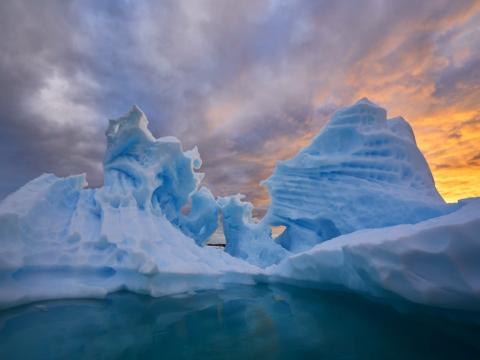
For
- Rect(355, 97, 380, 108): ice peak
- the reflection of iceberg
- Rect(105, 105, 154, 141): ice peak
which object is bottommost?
the reflection of iceberg

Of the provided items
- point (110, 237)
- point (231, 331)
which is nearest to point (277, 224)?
point (110, 237)

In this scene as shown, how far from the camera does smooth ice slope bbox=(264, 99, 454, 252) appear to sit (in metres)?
7.47

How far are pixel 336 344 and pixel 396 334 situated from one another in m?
0.80

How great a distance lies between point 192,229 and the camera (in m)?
12.2

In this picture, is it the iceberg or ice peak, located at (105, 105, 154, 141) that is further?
the iceberg

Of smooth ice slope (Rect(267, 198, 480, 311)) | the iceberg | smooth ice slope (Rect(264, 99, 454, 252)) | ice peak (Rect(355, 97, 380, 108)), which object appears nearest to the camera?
smooth ice slope (Rect(267, 198, 480, 311))

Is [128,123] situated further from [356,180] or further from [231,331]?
[356,180]

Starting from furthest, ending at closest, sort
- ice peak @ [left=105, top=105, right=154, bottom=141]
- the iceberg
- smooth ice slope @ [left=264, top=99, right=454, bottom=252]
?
the iceberg, ice peak @ [left=105, top=105, right=154, bottom=141], smooth ice slope @ [left=264, top=99, right=454, bottom=252]

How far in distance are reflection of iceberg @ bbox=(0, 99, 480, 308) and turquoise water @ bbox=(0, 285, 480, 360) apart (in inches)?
17.1

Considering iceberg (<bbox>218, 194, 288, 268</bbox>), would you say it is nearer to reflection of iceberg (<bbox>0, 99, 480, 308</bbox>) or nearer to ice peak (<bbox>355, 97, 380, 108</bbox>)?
reflection of iceberg (<bbox>0, 99, 480, 308</bbox>)

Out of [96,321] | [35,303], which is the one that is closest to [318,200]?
[96,321]

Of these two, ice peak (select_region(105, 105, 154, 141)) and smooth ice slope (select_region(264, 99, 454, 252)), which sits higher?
ice peak (select_region(105, 105, 154, 141))

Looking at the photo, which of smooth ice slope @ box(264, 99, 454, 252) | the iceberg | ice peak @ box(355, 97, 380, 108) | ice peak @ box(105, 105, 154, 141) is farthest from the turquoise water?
ice peak @ box(355, 97, 380, 108)

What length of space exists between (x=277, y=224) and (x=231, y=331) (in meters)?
7.80
